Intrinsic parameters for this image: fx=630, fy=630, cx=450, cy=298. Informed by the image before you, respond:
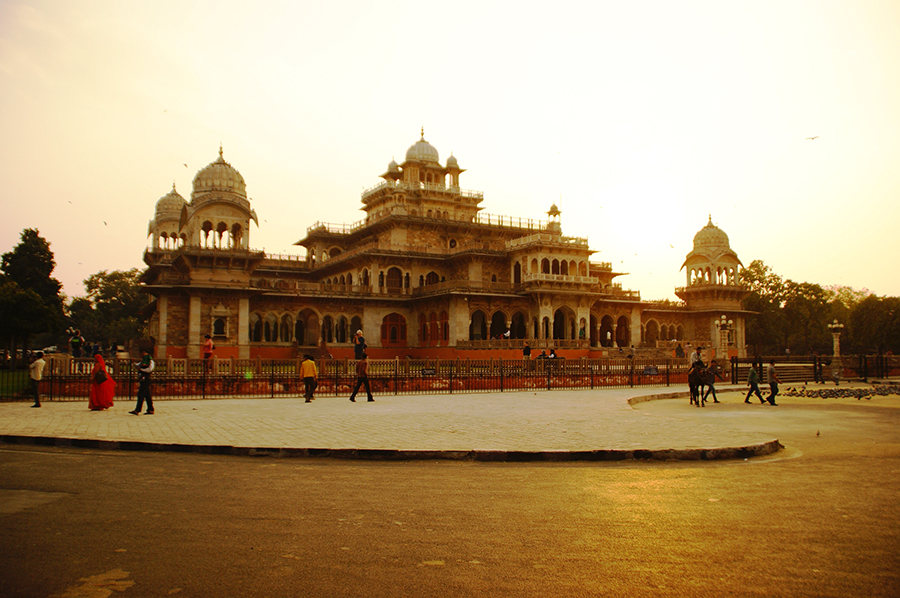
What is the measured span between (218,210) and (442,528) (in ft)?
113

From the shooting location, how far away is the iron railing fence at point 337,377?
17281mm

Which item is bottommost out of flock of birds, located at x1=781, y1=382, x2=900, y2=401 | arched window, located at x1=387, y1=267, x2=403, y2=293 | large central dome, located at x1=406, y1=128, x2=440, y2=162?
flock of birds, located at x1=781, y1=382, x2=900, y2=401

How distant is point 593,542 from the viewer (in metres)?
4.79

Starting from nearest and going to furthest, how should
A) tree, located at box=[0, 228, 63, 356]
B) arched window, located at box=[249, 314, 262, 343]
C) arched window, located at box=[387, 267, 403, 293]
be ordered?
tree, located at box=[0, 228, 63, 356], arched window, located at box=[249, 314, 262, 343], arched window, located at box=[387, 267, 403, 293]

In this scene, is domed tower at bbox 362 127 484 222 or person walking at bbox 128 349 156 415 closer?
person walking at bbox 128 349 156 415

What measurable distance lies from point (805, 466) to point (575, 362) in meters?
15.9

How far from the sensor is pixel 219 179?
37.5 metres

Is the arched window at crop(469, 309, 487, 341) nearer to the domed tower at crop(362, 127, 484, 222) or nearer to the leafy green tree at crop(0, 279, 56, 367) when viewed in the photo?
the domed tower at crop(362, 127, 484, 222)

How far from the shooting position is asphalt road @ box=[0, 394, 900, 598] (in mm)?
3988

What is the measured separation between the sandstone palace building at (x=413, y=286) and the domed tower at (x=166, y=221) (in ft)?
0.43

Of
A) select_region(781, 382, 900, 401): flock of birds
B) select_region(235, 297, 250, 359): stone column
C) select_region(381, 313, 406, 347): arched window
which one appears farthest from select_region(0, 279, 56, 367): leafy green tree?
select_region(781, 382, 900, 401): flock of birds

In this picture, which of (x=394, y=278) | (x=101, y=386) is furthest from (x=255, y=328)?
(x=101, y=386)

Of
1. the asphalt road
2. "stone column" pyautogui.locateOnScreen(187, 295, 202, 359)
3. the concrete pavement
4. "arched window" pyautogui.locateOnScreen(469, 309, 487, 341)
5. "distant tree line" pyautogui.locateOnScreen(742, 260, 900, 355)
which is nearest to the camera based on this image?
the asphalt road

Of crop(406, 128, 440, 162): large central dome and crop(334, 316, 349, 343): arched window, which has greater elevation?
crop(406, 128, 440, 162): large central dome
